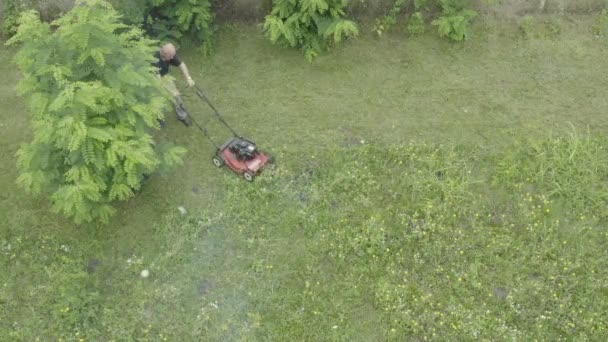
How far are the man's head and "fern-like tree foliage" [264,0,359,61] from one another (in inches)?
88.8

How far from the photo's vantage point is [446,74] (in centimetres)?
1105

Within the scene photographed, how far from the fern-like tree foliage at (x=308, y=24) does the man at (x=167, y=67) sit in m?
2.15

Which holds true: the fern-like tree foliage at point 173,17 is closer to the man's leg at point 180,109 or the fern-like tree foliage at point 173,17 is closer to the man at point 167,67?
the man at point 167,67

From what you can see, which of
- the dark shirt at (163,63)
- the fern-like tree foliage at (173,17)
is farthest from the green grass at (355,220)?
the dark shirt at (163,63)

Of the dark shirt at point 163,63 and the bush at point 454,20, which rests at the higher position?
the bush at point 454,20

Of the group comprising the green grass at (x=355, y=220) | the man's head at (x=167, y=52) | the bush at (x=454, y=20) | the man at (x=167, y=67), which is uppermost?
the bush at (x=454, y=20)

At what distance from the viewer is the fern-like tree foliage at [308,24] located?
10.6 m

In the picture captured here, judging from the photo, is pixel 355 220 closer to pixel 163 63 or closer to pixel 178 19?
pixel 163 63

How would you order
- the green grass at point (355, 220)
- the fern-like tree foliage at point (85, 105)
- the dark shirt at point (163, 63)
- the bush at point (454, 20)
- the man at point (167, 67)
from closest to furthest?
the fern-like tree foliage at point (85, 105), the green grass at point (355, 220), the man at point (167, 67), the dark shirt at point (163, 63), the bush at point (454, 20)

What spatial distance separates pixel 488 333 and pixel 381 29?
6.81m

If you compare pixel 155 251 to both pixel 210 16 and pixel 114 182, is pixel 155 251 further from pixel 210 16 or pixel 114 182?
pixel 210 16

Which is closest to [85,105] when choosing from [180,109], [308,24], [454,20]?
[180,109]

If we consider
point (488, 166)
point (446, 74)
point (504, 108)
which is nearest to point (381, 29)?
point (446, 74)

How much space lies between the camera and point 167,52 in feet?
30.4
